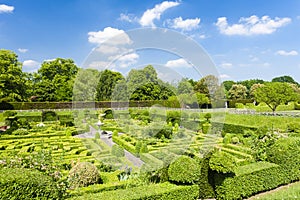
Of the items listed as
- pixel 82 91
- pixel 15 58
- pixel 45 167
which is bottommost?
pixel 45 167

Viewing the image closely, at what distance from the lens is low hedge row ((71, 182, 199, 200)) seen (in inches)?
201

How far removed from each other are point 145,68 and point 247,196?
4752 mm

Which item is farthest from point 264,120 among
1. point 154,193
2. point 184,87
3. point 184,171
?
point 154,193

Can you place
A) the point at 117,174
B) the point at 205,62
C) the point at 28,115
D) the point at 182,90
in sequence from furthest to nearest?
the point at 28,115
the point at 182,90
the point at 117,174
the point at 205,62

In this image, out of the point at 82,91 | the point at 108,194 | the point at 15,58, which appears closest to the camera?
the point at 108,194

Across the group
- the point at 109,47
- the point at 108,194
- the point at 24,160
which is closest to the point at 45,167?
the point at 24,160

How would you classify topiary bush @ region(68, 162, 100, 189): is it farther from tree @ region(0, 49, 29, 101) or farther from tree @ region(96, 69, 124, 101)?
tree @ region(0, 49, 29, 101)

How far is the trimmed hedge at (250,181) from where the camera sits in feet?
21.1

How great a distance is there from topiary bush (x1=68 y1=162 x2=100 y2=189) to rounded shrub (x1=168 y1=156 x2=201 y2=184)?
2142 millimetres

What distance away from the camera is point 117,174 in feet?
25.4

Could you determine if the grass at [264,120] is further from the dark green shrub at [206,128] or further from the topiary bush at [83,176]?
the topiary bush at [83,176]

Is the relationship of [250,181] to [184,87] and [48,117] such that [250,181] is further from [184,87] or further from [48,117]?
[48,117]

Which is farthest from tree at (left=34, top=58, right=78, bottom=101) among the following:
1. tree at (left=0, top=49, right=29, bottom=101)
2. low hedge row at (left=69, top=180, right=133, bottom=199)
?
low hedge row at (left=69, top=180, right=133, bottom=199)

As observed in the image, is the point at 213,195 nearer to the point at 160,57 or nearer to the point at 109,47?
the point at 160,57
